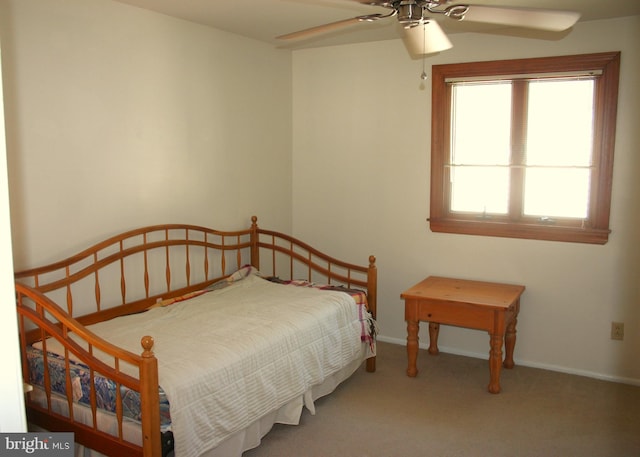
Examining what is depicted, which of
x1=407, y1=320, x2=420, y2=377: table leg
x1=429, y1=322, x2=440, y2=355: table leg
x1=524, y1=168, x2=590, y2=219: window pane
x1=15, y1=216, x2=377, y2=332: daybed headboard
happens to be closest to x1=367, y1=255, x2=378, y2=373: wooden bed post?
x1=15, y1=216, x2=377, y2=332: daybed headboard

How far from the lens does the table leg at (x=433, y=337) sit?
4.01 metres

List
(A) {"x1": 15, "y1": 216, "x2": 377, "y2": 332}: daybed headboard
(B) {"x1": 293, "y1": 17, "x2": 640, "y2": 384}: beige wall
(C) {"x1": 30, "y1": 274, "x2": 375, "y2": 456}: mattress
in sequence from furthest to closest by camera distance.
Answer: (B) {"x1": 293, "y1": 17, "x2": 640, "y2": 384}: beige wall < (A) {"x1": 15, "y1": 216, "x2": 377, "y2": 332}: daybed headboard < (C) {"x1": 30, "y1": 274, "x2": 375, "y2": 456}: mattress

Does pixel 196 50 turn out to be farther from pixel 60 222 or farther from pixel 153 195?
pixel 60 222

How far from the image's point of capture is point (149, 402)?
2061 mm

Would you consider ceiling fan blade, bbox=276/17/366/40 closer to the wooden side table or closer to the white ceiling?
the white ceiling

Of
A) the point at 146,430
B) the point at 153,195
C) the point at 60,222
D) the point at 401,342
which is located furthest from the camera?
the point at 401,342

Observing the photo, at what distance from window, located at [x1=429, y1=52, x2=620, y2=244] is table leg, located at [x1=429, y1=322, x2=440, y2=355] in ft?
2.21

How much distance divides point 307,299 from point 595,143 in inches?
77.9

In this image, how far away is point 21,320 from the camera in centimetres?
253

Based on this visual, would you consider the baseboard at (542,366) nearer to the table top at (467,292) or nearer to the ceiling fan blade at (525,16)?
the table top at (467,292)

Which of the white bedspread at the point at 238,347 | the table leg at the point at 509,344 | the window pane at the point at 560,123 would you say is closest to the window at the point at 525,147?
the window pane at the point at 560,123

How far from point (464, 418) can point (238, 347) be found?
1305 millimetres

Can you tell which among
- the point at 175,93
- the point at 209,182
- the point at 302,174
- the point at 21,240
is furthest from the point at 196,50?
the point at 21,240

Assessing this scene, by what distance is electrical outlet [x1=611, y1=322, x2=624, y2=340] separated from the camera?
353 cm
